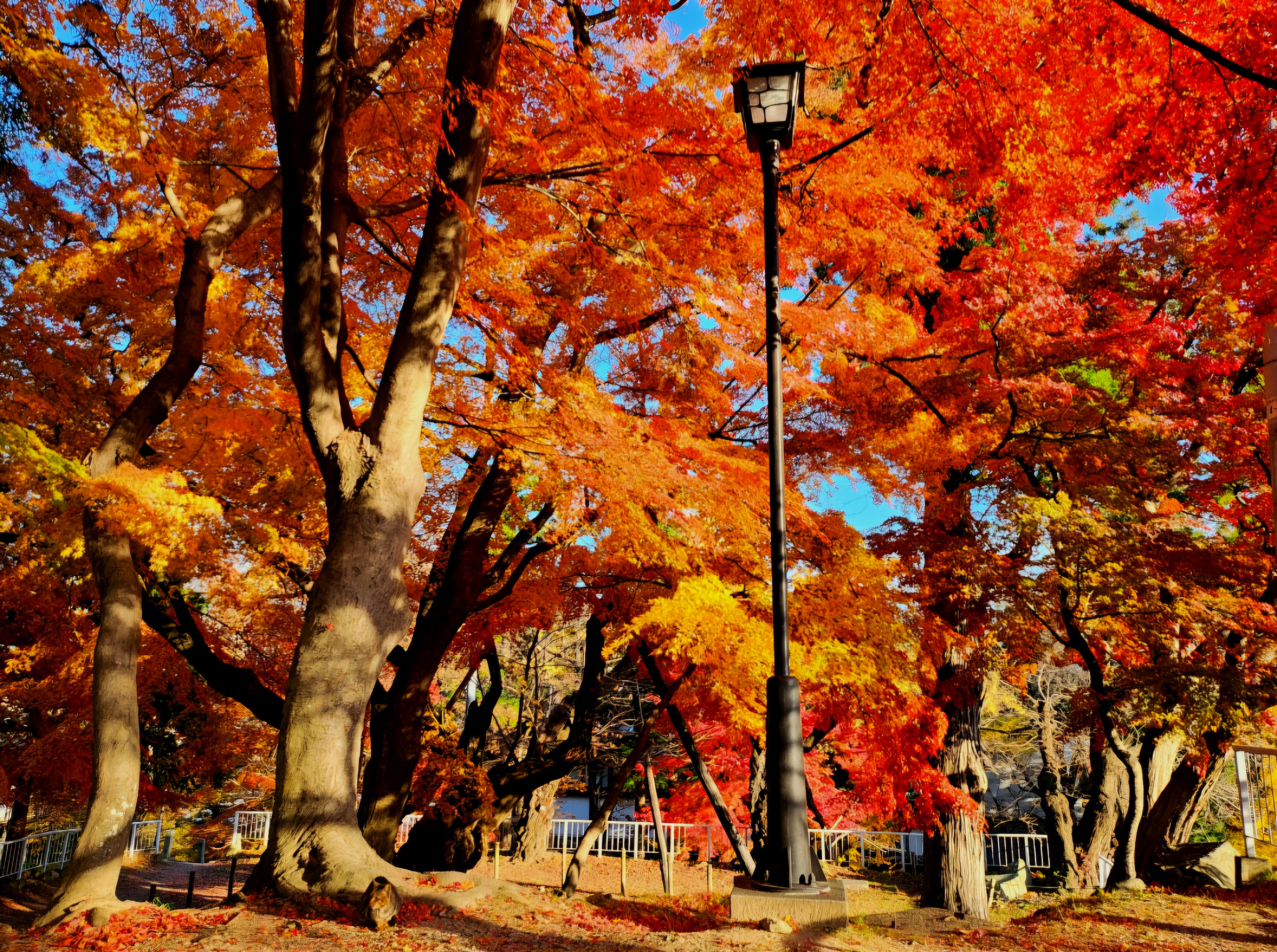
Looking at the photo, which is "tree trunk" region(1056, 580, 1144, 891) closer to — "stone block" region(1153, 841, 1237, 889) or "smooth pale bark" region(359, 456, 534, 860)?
"stone block" region(1153, 841, 1237, 889)

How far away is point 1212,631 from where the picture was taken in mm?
10734

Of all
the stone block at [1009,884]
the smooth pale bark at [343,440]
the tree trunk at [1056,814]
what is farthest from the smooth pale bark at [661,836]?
the smooth pale bark at [343,440]

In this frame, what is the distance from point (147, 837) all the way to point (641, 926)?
19586mm

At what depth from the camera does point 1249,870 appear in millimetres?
12391

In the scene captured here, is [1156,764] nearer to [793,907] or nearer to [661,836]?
[661,836]

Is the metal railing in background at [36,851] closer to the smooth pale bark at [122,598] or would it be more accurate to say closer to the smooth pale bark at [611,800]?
→ the smooth pale bark at [122,598]

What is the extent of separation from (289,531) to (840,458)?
7.78 m

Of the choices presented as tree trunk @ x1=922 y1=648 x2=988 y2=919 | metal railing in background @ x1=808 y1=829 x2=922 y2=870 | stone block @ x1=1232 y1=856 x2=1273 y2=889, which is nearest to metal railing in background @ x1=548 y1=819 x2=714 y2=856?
metal railing in background @ x1=808 y1=829 x2=922 y2=870

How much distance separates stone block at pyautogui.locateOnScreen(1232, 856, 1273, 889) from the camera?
12305 millimetres

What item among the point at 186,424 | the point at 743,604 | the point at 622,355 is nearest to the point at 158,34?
the point at 186,424

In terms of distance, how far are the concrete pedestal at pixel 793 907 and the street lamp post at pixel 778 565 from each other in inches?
3.0

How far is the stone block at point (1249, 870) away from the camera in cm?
1230

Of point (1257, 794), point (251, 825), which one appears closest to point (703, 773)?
point (1257, 794)

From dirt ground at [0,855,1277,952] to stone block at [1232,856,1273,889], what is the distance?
34cm
